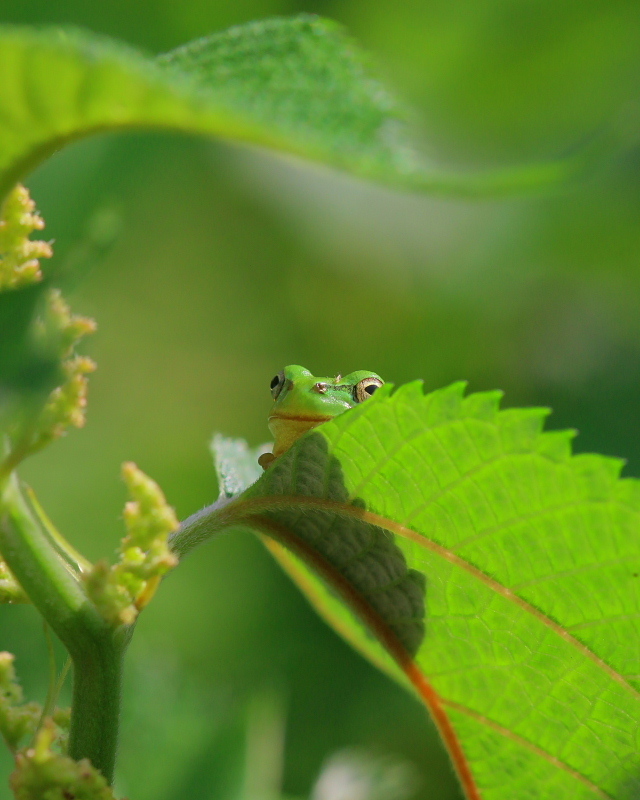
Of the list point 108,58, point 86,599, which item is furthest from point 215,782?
point 108,58

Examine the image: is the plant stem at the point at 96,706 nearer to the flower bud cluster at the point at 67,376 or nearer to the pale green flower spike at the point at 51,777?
the pale green flower spike at the point at 51,777

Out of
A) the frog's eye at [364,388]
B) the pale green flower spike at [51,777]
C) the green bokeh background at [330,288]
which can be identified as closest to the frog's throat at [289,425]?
the frog's eye at [364,388]

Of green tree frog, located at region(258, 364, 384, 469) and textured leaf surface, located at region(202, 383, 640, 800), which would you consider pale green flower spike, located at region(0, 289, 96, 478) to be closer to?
textured leaf surface, located at region(202, 383, 640, 800)

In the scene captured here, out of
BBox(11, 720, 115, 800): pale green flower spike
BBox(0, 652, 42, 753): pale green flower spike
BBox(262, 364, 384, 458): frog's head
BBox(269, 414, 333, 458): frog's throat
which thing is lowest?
BBox(11, 720, 115, 800): pale green flower spike

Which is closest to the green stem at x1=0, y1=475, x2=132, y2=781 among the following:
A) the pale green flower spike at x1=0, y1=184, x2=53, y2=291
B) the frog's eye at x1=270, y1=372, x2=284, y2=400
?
the pale green flower spike at x1=0, y1=184, x2=53, y2=291

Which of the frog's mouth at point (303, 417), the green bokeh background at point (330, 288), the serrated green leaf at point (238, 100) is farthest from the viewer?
the green bokeh background at point (330, 288)

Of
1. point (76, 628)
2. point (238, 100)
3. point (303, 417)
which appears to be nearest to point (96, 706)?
point (76, 628)
